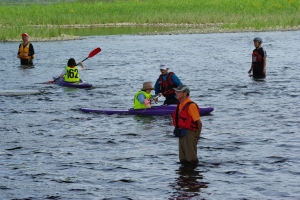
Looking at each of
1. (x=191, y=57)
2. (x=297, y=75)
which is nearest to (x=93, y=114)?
(x=297, y=75)

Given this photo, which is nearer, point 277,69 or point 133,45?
point 277,69

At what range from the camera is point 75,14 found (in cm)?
5841

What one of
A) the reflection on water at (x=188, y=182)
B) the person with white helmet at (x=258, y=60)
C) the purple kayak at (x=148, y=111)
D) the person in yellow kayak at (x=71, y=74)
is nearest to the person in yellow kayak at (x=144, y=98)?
the purple kayak at (x=148, y=111)

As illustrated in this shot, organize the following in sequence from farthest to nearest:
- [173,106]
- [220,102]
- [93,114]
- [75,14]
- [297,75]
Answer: [75,14] → [297,75] → [220,102] → [93,114] → [173,106]

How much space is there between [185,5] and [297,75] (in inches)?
1366

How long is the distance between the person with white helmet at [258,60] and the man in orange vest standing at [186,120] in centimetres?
1096

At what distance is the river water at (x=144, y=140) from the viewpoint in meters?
12.4

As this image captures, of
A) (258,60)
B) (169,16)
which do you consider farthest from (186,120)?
(169,16)

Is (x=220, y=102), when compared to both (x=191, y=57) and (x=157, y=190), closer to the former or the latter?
(x=157, y=190)

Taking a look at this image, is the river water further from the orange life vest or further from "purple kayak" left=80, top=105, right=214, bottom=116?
the orange life vest

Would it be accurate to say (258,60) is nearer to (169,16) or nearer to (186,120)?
(186,120)

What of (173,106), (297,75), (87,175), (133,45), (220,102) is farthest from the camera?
(133,45)

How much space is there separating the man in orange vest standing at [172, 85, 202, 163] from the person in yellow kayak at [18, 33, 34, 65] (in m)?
17.1

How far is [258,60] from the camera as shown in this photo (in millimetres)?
23531
